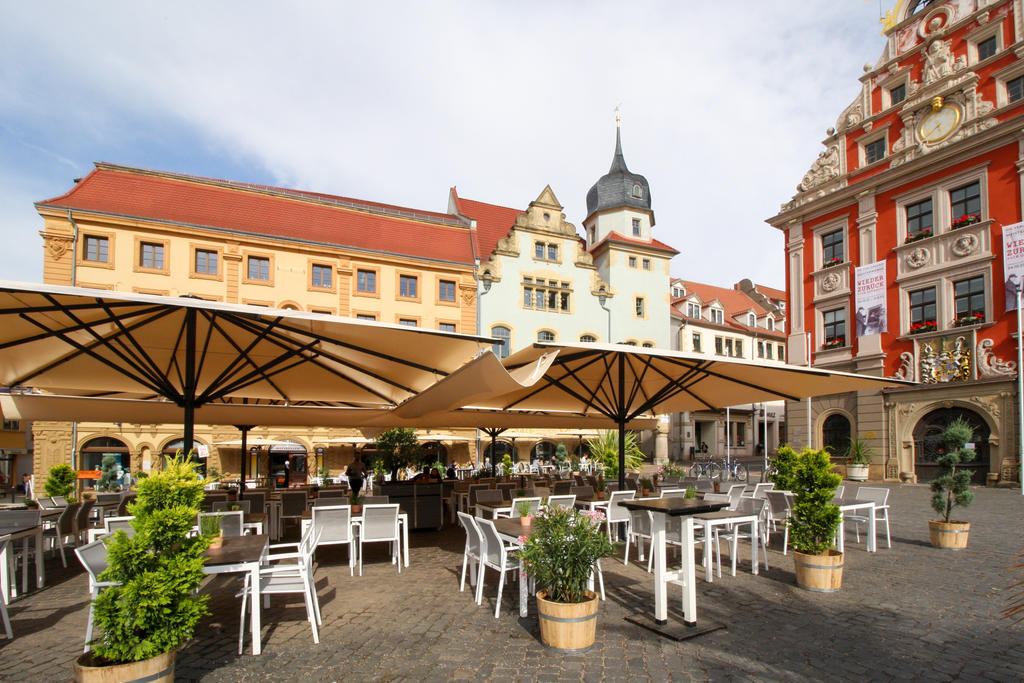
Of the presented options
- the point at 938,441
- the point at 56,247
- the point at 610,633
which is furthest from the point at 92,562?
the point at 938,441

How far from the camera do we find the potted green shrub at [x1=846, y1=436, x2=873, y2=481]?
74.5 feet

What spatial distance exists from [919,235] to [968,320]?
12.2ft

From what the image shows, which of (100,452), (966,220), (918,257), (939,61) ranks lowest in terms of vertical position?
(100,452)

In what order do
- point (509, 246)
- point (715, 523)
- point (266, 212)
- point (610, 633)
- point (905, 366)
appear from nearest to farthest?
point (610, 633)
point (715, 523)
point (905, 366)
point (266, 212)
point (509, 246)

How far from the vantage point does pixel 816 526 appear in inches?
251

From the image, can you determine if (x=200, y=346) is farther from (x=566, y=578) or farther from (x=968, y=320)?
(x=968, y=320)

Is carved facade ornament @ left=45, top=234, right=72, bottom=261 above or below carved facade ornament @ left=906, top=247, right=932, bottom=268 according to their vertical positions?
above

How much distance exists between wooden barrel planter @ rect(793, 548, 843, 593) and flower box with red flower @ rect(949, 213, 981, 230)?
66.0 feet

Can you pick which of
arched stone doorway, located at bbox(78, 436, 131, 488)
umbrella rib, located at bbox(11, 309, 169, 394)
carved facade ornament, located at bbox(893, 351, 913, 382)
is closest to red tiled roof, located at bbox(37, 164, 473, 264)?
arched stone doorway, located at bbox(78, 436, 131, 488)

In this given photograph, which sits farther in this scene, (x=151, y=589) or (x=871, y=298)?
(x=871, y=298)

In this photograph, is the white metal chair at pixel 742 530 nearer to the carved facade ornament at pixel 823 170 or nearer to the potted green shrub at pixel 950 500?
the potted green shrub at pixel 950 500

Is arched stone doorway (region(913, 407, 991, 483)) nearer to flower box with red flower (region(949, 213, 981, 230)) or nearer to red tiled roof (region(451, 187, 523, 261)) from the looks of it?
flower box with red flower (region(949, 213, 981, 230))

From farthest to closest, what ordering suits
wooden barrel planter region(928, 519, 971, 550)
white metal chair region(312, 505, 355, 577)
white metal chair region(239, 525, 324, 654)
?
wooden barrel planter region(928, 519, 971, 550), white metal chair region(312, 505, 355, 577), white metal chair region(239, 525, 324, 654)

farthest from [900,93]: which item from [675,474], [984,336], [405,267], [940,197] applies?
[405,267]
